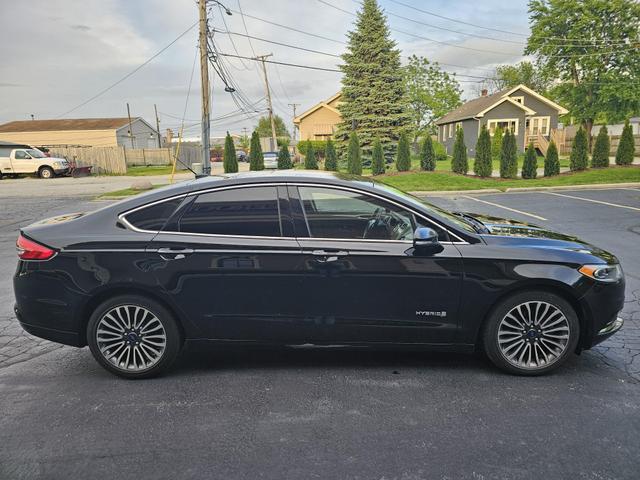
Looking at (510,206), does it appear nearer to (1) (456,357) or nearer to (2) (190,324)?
(1) (456,357)

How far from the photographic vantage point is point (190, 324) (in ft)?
12.3

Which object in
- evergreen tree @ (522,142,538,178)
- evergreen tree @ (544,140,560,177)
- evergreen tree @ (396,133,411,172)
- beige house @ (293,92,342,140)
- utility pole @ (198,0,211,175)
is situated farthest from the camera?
beige house @ (293,92,342,140)

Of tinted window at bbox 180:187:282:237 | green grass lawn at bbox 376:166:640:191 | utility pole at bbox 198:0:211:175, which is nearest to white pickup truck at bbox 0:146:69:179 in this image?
utility pole at bbox 198:0:211:175

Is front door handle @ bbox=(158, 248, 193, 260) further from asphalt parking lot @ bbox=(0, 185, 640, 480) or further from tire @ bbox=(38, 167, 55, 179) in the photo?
tire @ bbox=(38, 167, 55, 179)

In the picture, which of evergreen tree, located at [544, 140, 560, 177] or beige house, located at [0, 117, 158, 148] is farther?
beige house, located at [0, 117, 158, 148]

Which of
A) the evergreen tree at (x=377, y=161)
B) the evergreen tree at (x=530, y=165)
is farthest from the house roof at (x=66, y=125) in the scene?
the evergreen tree at (x=530, y=165)

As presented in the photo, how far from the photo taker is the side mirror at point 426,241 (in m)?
3.48

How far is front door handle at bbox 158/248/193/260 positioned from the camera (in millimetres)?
3631

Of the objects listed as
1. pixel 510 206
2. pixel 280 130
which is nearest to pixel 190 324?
pixel 510 206

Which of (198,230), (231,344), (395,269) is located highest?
(198,230)

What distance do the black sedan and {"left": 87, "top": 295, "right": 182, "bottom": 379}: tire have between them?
11 mm

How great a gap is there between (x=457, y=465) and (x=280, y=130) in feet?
373

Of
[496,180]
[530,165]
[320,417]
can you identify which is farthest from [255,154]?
[320,417]

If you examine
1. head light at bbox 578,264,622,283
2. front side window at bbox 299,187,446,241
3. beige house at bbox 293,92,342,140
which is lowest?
head light at bbox 578,264,622,283
